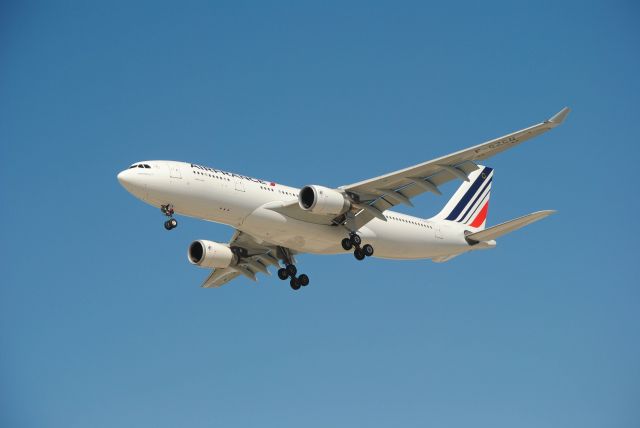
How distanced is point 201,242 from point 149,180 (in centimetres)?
778

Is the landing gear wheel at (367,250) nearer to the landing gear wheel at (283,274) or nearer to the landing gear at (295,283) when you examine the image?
the landing gear at (295,283)

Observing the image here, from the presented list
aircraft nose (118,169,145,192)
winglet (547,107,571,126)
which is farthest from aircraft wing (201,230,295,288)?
winglet (547,107,571,126)

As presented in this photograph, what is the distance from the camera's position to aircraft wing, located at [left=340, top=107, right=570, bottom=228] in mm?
35656

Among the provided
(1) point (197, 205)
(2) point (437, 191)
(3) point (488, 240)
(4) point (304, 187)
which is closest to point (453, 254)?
(3) point (488, 240)

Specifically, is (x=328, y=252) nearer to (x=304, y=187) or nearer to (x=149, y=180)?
(x=304, y=187)

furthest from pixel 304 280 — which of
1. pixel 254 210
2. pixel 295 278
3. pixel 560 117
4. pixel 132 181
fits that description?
pixel 560 117

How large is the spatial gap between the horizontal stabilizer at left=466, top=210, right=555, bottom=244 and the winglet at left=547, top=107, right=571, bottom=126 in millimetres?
4683

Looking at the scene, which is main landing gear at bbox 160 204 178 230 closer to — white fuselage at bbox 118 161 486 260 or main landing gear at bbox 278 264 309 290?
white fuselage at bbox 118 161 486 260

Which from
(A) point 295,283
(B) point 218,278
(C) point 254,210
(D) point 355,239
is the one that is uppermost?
(C) point 254,210

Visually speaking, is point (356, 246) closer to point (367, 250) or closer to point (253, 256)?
point (367, 250)

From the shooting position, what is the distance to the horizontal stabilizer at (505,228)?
39.2 metres

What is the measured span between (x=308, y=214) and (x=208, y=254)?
6.50 m

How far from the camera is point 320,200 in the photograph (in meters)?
37.8

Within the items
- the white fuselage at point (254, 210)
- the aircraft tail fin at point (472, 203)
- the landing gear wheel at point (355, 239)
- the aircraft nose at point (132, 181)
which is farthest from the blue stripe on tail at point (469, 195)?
the aircraft nose at point (132, 181)
